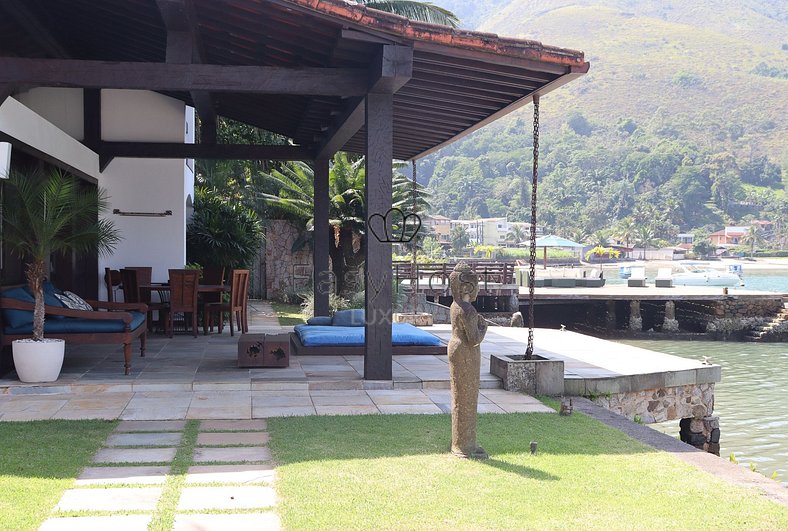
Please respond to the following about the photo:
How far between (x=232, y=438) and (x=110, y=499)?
4.89 ft

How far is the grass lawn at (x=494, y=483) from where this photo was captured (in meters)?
4.05

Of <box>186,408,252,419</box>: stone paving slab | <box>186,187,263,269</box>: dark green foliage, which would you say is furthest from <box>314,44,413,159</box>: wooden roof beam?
<box>186,187,263,269</box>: dark green foliage

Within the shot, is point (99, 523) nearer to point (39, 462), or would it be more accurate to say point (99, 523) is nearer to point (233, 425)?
point (39, 462)

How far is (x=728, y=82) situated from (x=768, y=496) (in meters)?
149

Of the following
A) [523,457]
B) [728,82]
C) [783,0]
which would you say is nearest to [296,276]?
[523,457]

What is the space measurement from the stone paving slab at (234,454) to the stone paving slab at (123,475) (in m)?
0.32

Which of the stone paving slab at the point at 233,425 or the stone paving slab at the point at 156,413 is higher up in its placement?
the stone paving slab at the point at 156,413

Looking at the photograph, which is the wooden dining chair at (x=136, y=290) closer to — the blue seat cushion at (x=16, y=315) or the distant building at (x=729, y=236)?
the blue seat cushion at (x=16, y=315)

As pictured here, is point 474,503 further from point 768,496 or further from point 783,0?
point 783,0

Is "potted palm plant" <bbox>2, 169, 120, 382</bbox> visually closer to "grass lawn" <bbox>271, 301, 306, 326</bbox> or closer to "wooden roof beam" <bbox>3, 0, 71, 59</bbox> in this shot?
"wooden roof beam" <bbox>3, 0, 71, 59</bbox>

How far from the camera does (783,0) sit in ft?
615

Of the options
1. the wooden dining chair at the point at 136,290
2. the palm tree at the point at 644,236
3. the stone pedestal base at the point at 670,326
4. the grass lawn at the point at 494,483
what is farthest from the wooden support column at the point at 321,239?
the palm tree at the point at 644,236

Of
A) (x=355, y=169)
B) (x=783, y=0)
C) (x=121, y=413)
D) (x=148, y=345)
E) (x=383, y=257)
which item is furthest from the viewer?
(x=783, y=0)

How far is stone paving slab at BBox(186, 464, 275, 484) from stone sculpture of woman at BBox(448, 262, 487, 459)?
118 centimetres
